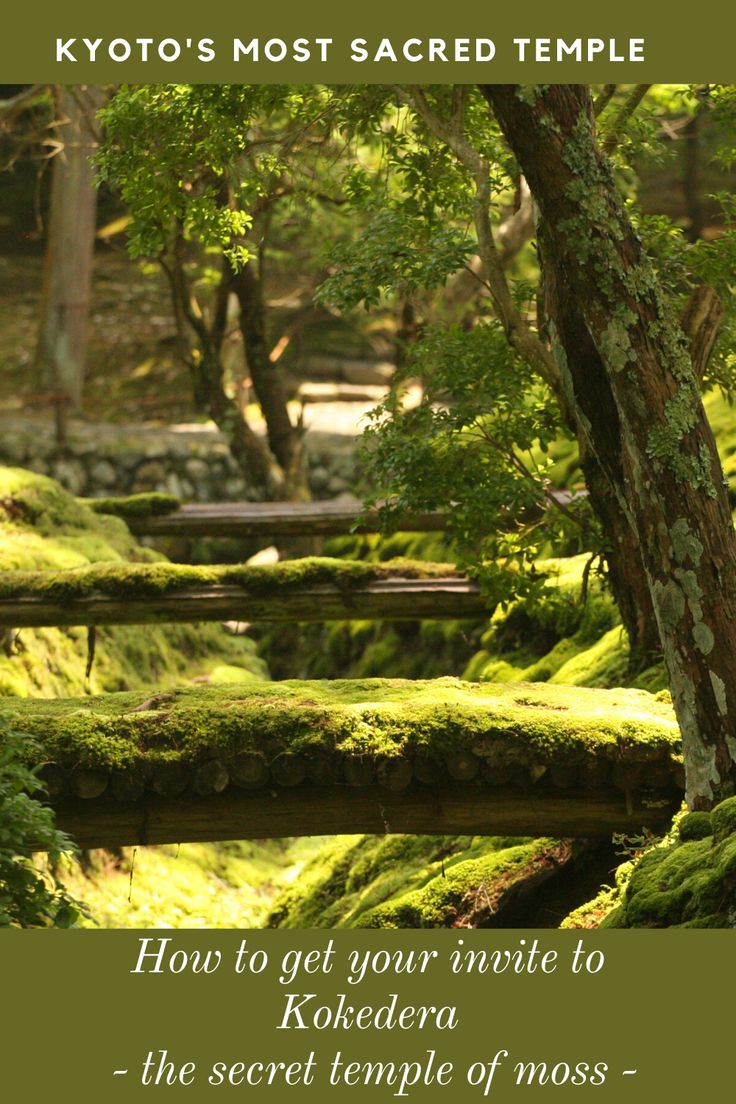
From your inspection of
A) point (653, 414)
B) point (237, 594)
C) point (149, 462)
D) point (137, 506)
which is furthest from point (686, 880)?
point (149, 462)

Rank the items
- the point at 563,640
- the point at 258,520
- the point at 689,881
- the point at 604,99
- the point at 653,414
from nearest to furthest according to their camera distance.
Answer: the point at 689,881 → the point at 653,414 → the point at 604,99 → the point at 563,640 → the point at 258,520

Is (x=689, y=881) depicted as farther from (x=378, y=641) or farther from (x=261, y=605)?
(x=378, y=641)

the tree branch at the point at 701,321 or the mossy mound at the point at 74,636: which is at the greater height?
the tree branch at the point at 701,321

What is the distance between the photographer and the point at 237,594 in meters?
9.81

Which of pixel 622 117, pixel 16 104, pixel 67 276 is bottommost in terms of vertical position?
pixel 622 117

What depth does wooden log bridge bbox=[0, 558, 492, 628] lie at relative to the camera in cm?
937

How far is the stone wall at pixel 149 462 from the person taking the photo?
1964 centimetres

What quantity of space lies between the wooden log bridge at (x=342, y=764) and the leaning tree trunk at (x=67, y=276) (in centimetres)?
1546

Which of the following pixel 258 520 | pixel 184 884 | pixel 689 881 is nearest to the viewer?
pixel 689 881

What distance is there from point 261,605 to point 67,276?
13.3 meters

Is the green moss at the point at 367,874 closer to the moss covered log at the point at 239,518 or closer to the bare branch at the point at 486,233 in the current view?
the bare branch at the point at 486,233

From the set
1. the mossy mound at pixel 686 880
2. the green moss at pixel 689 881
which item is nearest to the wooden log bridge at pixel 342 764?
the mossy mound at pixel 686 880

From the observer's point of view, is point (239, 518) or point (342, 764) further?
point (239, 518)

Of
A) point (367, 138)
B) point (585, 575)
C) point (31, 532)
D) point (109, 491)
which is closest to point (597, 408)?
point (585, 575)
